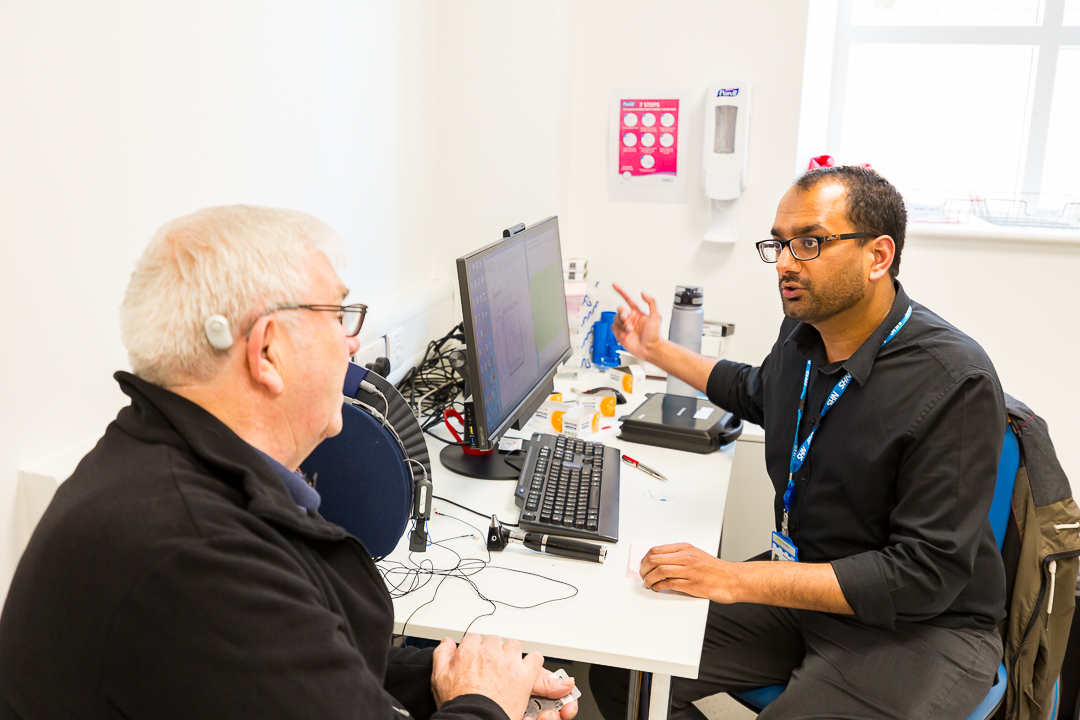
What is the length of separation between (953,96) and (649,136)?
1183 millimetres

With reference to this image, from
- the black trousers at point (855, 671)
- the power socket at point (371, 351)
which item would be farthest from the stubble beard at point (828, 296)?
the power socket at point (371, 351)

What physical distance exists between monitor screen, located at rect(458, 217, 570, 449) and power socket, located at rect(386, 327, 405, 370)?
0.43 m

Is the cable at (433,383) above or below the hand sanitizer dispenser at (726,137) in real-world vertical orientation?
below

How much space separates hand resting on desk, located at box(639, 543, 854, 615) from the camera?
135 cm

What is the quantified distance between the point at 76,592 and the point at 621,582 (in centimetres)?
86

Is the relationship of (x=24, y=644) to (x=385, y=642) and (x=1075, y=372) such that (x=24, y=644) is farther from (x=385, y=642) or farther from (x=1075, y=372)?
(x=1075, y=372)

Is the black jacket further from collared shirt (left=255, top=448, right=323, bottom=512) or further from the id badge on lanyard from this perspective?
the id badge on lanyard

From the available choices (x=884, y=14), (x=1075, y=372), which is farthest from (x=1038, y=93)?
(x=1075, y=372)

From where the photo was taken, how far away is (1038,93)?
2906mm

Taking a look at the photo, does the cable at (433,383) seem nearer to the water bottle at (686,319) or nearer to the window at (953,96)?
the water bottle at (686,319)

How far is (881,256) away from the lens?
1.56 meters

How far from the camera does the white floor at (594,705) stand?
2152 millimetres

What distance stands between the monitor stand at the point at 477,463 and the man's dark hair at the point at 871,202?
2.84ft

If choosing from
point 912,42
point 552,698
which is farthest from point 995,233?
point 552,698
